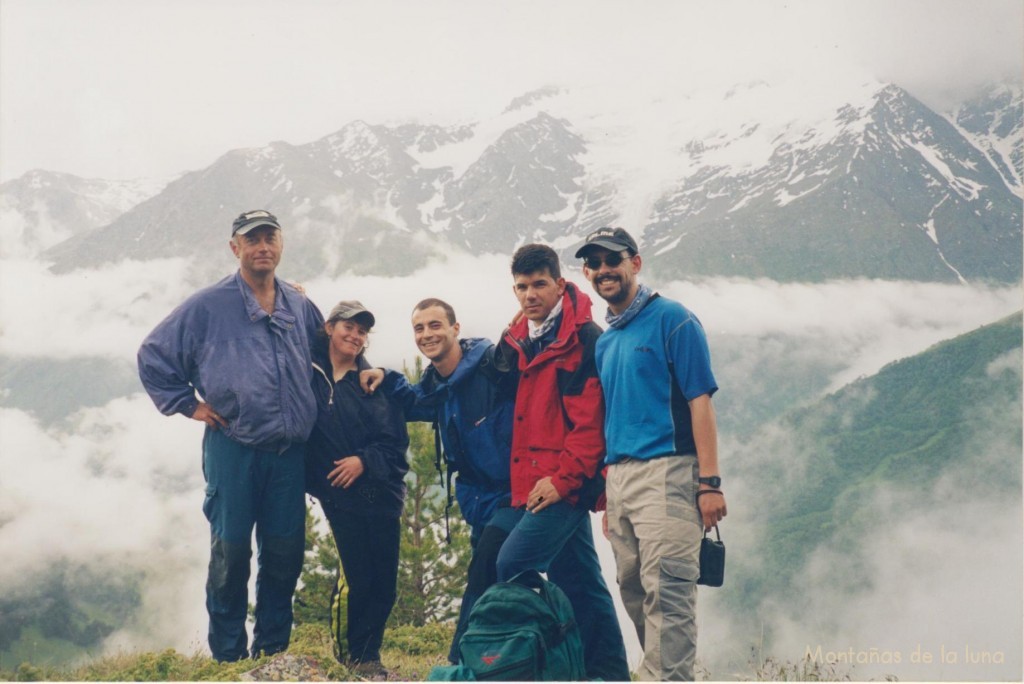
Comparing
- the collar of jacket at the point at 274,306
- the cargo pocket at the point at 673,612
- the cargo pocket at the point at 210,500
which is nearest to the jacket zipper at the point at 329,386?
the collar of jacket at the point at 274,306

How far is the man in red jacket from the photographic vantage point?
4.84 metres

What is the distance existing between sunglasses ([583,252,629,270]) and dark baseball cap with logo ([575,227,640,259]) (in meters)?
0.03

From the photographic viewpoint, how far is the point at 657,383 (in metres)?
4.68

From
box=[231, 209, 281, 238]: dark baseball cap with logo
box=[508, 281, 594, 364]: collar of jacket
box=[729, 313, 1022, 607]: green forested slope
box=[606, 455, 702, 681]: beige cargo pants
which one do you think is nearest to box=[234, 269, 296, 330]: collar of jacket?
box=[231, 209, 281, 238]: dark baseball cap with logo

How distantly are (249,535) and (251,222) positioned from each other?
6.42 ft

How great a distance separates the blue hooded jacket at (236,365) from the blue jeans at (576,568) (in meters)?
1.61

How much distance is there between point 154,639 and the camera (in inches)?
4220

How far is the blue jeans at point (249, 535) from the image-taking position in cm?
534

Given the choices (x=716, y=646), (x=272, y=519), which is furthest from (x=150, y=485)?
(x=272, y=519)

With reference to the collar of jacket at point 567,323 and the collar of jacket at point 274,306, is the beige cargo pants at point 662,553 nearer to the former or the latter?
the collar of jacket at point 567,323

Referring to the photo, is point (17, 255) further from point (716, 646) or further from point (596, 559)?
point (596, 559)

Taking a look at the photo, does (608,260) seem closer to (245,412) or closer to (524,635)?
(524,635)

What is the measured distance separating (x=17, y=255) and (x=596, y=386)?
223m

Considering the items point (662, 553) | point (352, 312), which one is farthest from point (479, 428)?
point (662, 553)
